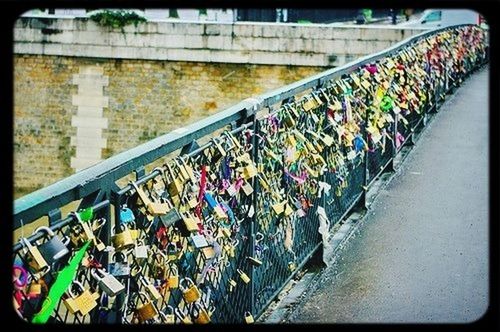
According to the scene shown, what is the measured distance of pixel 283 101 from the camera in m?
4.36

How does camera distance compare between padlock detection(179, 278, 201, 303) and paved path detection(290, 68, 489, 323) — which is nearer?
padlock detection(179, 278, 201, 303)

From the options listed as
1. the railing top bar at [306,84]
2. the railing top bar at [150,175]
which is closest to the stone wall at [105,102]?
the railing top bar at [306,84]

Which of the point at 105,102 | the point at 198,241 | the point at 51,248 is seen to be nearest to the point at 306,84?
the point at 198,241

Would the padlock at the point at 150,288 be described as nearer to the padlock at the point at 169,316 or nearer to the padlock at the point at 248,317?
the padlock at the point at 169,316

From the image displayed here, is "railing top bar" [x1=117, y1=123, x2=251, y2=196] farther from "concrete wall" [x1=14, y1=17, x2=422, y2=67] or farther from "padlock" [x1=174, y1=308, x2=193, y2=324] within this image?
"concrete wall" [x1=14, y1=17, x2=422, y2=67]

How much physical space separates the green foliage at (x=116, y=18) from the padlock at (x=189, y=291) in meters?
16.3

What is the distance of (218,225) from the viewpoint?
10.4 ft

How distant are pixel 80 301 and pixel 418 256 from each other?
3175 millimetres

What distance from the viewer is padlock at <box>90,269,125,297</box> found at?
Result: 7.05 ft

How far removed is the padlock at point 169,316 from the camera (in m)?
2.60

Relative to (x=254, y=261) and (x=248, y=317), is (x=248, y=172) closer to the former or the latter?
(x=254, y=261)

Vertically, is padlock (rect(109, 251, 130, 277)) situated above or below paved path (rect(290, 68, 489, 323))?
above

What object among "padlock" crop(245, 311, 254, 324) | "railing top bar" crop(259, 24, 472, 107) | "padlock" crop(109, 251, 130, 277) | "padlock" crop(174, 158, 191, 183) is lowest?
"padlock" crop(245, 311, 254, 324)

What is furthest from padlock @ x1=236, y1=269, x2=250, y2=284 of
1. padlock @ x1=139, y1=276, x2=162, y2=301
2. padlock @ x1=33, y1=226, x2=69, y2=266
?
padlock @ x1=33, y1=226, x2=69, y2=266
